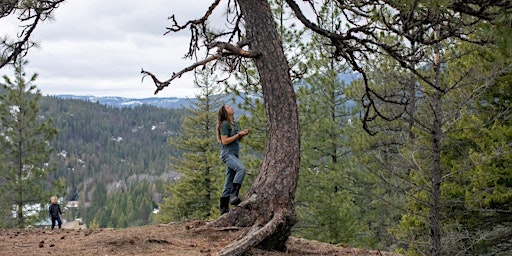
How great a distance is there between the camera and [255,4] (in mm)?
5785

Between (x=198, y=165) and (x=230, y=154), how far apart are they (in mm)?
14853

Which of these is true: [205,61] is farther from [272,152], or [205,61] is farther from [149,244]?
[149,244]

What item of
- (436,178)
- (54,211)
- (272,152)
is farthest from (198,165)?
(272,152)

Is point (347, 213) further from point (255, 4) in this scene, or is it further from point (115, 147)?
point (115, 147)

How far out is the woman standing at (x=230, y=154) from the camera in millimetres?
6027

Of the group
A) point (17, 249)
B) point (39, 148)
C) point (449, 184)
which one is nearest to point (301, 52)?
point (449, 184)

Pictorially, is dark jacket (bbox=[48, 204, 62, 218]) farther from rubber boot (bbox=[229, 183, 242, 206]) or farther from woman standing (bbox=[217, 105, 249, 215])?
rubber boot (bbox=[229, 183, 242, 206])

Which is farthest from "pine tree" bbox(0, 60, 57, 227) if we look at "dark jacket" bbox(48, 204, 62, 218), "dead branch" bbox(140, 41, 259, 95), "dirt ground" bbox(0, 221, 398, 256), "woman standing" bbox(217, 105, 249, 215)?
"dead branch" bbox(140, 41, 259, 95)

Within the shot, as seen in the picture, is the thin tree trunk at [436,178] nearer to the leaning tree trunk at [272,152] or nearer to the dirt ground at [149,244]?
the dirt ground at [149,244]

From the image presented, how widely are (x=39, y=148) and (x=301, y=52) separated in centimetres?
1208

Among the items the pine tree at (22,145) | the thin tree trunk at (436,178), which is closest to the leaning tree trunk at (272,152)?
the thin tree trunk at (436,178)

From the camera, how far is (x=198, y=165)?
20781mm

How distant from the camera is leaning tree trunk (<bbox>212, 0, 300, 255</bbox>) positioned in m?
5.21

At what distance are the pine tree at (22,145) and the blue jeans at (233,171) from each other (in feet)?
46.2
